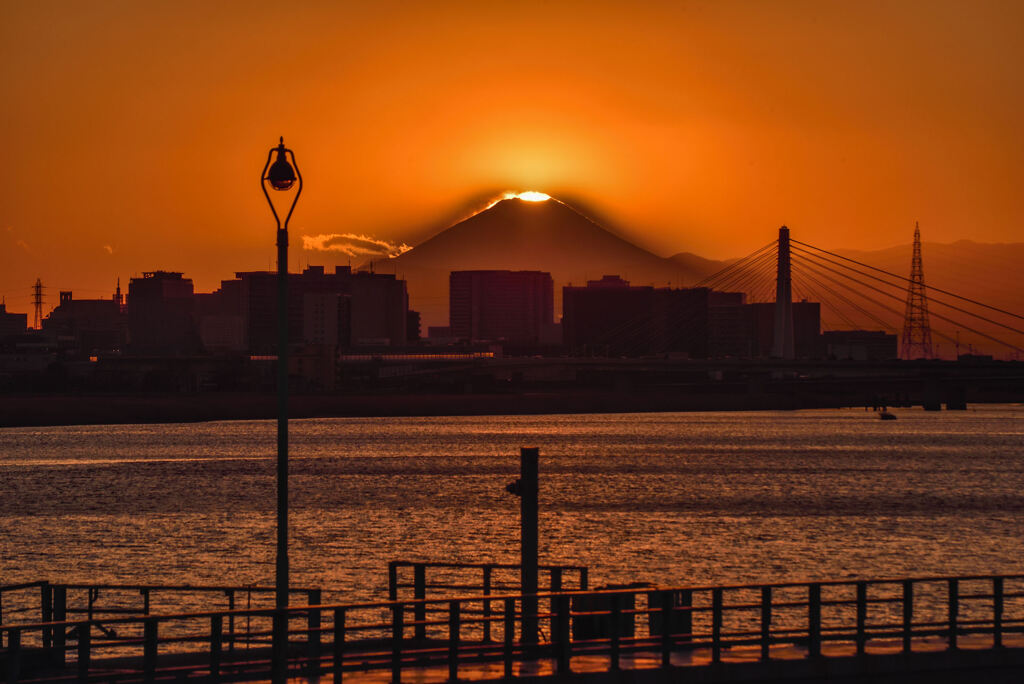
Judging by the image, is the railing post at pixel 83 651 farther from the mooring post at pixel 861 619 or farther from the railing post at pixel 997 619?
the railing post at pixel 997 619

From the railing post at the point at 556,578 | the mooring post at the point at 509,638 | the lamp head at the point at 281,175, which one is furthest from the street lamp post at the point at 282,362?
the railing post at the point at 556,578

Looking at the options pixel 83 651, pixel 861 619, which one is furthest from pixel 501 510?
pixel 83 651

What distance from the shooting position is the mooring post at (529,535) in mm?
19062

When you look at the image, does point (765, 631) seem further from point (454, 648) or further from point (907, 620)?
point (454, 648)

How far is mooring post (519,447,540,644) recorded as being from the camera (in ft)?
62.5

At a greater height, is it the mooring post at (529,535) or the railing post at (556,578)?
the mooring post at (529,535)

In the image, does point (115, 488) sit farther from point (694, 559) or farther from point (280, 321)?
point (280, 321)

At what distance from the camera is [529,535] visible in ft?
63.7

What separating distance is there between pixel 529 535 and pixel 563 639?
191 centimetres

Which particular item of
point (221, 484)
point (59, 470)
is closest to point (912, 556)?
point (221, 484)

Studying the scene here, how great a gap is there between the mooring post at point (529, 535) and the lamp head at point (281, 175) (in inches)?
182

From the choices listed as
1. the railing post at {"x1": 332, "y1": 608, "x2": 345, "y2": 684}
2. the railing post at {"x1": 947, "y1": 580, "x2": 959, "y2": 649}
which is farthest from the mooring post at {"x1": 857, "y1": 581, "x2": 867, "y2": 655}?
the railing post at {"x1": 332, "y1": 608, "x2": 345, "y2": 684}

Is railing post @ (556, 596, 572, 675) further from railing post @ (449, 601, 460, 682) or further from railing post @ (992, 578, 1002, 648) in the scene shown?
railing post @ (992, 578, 1002, 648)

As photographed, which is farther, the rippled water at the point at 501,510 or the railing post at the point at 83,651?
the rippled water at the point at 501,510
